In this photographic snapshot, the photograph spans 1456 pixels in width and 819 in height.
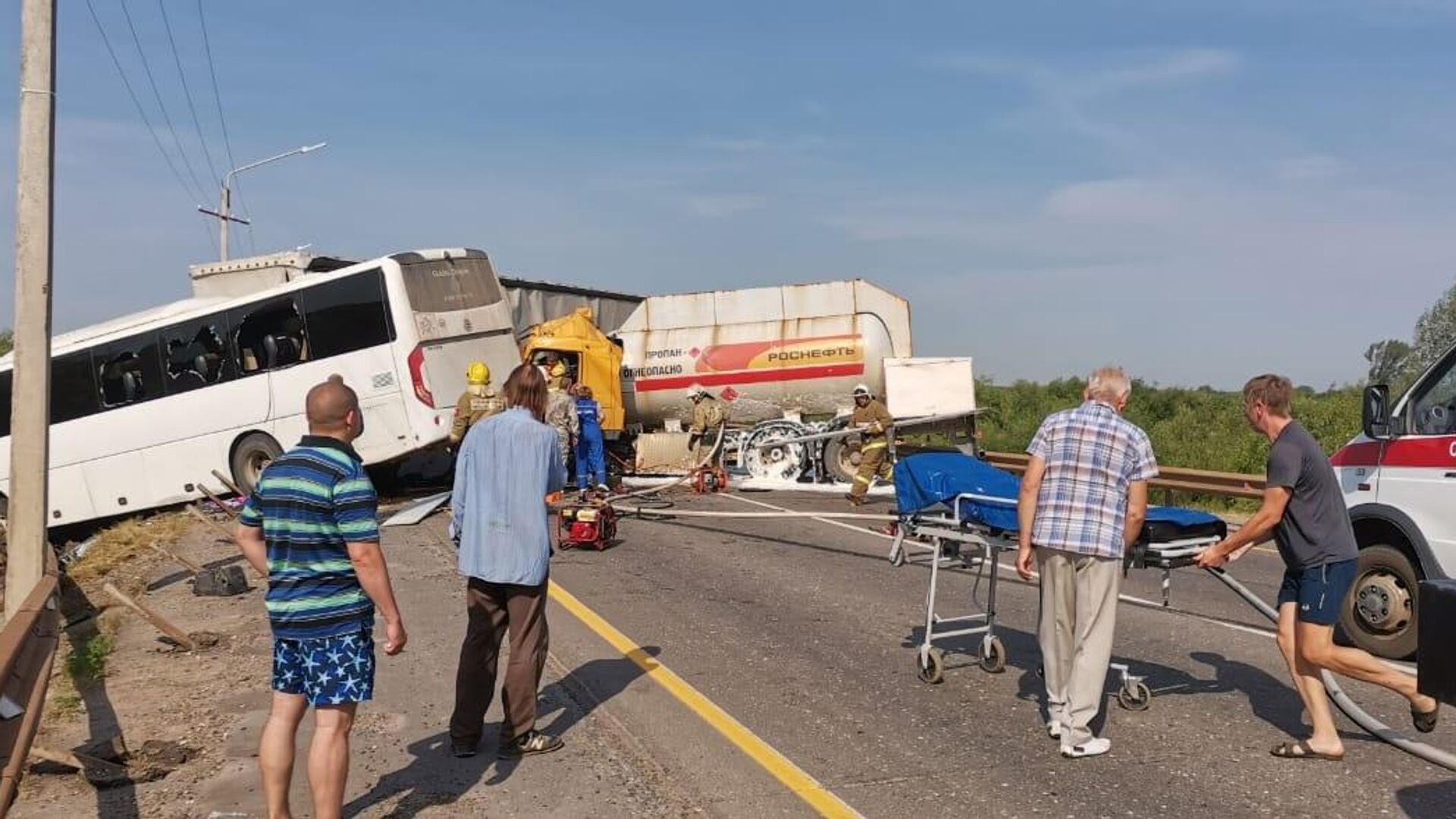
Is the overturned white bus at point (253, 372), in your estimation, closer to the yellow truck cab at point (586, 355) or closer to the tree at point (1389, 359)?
the yellow truck cab at point (586, 355)

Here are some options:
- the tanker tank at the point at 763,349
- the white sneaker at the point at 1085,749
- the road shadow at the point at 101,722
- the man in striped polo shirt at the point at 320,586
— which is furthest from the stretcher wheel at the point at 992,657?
the tanker tank at the point at 763,349

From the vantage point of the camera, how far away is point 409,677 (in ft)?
24.1

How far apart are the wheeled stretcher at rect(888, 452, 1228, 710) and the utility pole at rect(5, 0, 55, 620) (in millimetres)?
6187

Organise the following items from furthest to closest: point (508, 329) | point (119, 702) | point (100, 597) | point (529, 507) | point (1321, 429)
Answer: point (1321, 429) < point (508, 329) < point (100, 597) < point (119, 702) < point (529, 507)

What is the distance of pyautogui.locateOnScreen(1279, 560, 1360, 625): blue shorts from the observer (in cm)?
564

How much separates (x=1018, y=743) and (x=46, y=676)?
4974 millimetres

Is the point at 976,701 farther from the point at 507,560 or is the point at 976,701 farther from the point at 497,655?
the point at 507,560

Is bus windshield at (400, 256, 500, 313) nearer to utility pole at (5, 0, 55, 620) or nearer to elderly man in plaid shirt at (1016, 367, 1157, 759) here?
utility pole at (5, 0, 55, 620)

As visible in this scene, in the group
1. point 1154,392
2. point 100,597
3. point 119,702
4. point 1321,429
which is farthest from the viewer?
point 1154,392

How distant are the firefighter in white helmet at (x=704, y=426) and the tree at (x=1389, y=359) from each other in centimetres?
1840

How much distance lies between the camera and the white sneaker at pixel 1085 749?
18.5 ft

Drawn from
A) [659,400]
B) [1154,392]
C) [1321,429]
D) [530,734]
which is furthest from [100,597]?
[1154,392]

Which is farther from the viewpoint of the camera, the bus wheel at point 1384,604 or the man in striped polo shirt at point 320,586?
the bus wheel at point 1384,604

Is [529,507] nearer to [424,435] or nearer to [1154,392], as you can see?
[424,435]
